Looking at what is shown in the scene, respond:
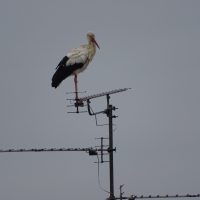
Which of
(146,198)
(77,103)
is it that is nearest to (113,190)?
(146,198)

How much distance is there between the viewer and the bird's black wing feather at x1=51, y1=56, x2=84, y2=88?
77.4 feet

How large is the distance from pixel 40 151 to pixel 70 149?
27.4 inches

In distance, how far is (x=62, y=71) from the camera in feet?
80.8

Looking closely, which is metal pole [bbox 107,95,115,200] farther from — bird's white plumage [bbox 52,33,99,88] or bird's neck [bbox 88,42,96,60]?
bird's neck [bbox 88,42,96,60]

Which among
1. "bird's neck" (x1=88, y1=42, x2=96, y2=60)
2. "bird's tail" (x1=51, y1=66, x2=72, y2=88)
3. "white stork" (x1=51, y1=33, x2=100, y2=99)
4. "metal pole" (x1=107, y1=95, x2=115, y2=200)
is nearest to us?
"metal pole" (x1=107, y1=95, x2=115, y2=200)

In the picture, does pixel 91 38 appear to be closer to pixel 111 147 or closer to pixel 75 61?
pixel 75 61

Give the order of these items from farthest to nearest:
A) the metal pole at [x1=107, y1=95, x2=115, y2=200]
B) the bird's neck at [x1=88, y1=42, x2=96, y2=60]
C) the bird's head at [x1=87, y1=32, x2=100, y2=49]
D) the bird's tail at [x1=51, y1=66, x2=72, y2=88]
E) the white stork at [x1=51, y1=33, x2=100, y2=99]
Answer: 1. the bird's head at [x1=87, y1=32, x2=100, y2=49]
2. the bird's neck at [x1=88, y1=42, x2=96, y2=60]
3. the white stork at [x1=51, y1=33, x2=100, y2=99]
4. the bird's tail at [x1=51, y1=66, x2=72, y2=88]
5. the metal pole at [x1=107, y1=95, x2=115, y2=200]

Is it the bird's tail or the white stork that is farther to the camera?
the white stork

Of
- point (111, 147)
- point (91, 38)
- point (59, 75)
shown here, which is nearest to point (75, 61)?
point (91, 38)

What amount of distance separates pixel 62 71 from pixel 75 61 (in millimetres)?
1326

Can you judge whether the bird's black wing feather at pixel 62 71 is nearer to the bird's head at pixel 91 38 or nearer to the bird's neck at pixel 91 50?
the bird's neck at pixel 91 50

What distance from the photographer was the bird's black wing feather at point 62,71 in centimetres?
Answer: 2358

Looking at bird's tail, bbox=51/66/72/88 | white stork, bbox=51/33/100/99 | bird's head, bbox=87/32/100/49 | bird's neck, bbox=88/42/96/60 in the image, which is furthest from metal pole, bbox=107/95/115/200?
bird's head, bbox=87/32/100/49

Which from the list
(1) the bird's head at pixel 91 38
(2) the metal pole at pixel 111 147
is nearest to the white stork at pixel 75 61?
(1) the bird's head at pixel 91 38
